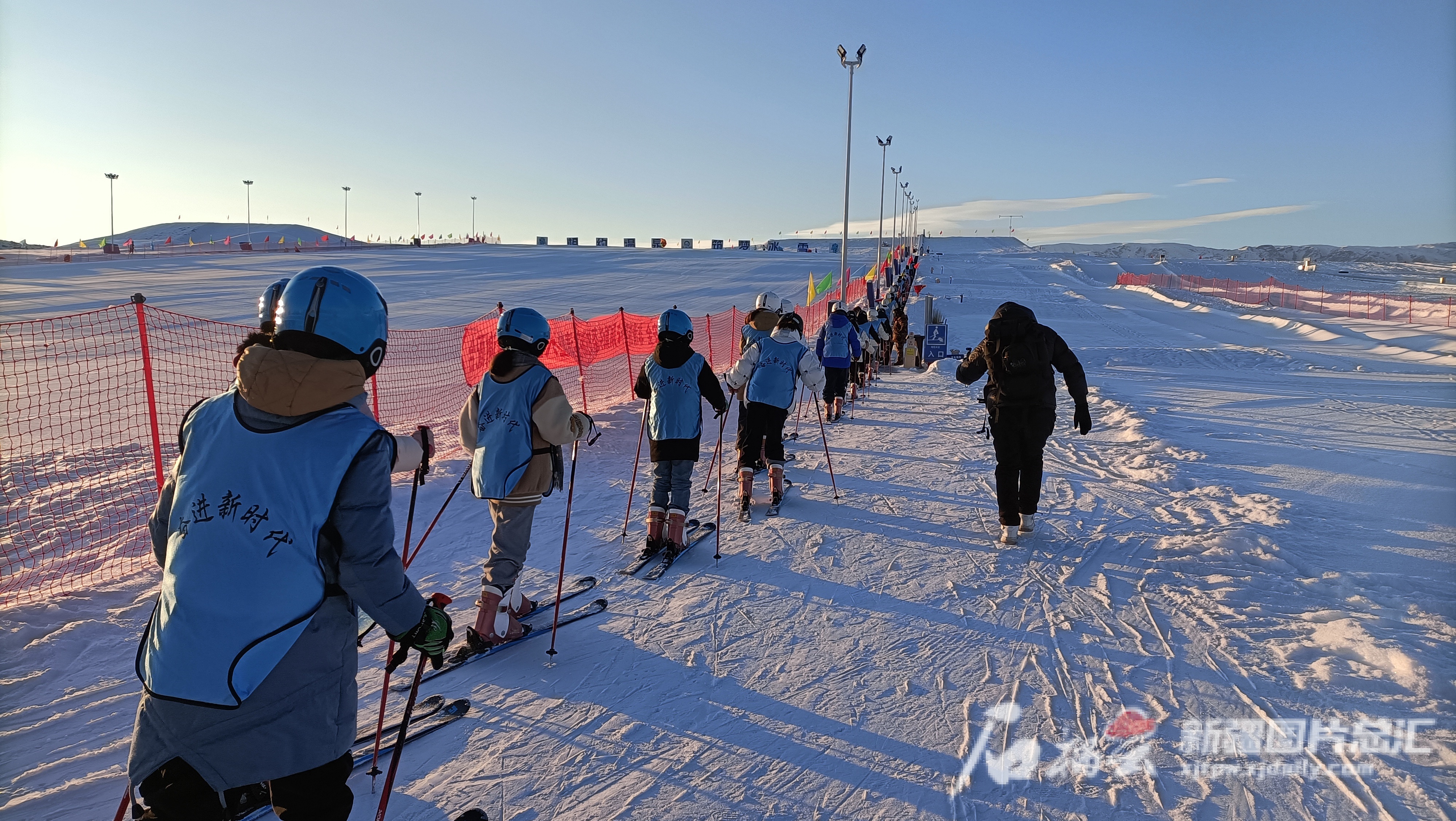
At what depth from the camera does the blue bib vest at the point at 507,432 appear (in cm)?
432

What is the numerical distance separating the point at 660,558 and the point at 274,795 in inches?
159

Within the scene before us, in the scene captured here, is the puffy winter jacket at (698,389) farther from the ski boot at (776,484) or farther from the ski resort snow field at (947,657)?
the ski boot at (776,484)

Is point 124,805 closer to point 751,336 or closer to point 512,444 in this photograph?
point 512,444

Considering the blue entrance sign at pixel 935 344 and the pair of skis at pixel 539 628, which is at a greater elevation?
the blue entrance sign at pixel 935 344

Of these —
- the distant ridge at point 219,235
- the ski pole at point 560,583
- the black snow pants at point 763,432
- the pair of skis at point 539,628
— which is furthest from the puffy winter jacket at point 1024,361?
the distant ridge at point 219,235

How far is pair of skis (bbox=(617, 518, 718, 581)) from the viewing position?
5793 millimetres

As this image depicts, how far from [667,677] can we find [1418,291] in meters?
65.0

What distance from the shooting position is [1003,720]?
374 cm

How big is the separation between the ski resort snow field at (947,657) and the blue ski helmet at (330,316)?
2.17 metres

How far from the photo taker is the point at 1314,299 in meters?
42.4

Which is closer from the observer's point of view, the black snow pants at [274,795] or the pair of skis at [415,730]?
the black snow pants at [274,795]

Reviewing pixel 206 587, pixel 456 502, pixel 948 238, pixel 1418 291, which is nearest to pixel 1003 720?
pixel 206 587

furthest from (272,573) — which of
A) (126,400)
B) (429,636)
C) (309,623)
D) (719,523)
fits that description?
(126,400)

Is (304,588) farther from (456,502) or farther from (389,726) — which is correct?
(456,502)
